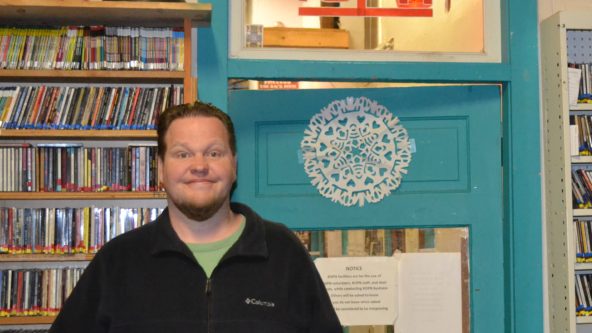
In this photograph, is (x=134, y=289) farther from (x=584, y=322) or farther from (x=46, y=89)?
(x=584, y=322)

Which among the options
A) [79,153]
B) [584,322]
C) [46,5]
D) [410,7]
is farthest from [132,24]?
[584,322]

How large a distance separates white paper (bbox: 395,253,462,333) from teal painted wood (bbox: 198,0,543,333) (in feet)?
0.53

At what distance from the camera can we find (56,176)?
7.88 feet

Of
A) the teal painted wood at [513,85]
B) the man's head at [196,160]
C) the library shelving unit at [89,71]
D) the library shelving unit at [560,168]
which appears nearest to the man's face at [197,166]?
the man's head at [196,160]

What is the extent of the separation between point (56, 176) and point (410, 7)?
4.97ft

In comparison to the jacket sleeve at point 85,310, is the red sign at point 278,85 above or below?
above

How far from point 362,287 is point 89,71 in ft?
4.22

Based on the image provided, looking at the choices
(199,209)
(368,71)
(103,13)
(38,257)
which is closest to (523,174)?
(368,71)

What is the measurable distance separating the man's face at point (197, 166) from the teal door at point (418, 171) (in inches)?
30.0

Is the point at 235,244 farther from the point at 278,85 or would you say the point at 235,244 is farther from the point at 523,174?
the point at 523,174

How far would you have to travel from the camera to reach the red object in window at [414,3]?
2.62 m

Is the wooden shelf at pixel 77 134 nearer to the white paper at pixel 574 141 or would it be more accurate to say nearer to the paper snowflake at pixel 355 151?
the paper snowflake at pixel 355 151

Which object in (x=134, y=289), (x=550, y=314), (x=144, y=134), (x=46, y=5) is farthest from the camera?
(x=550, y=314)

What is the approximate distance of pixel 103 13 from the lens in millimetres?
2275
